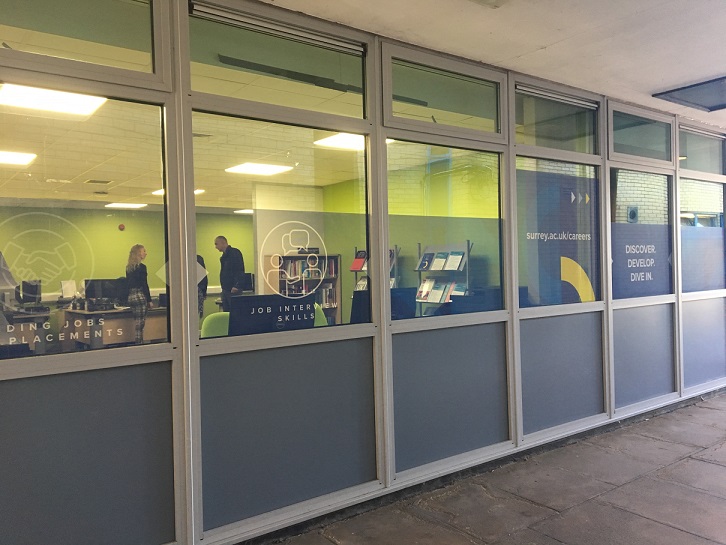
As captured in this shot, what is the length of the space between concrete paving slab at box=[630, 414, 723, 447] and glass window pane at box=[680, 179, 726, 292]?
142cm

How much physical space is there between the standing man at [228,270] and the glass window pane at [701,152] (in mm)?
4983

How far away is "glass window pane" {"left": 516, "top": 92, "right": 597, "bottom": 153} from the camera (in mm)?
4805

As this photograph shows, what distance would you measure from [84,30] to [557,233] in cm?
371

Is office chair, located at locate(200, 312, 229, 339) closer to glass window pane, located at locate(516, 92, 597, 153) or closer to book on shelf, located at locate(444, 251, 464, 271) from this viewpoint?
book on shelf, located at locate(444, 251, 464, 271)

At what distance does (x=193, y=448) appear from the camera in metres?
3.09

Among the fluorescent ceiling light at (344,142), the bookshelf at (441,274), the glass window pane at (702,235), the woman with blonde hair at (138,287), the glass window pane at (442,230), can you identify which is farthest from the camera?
the glass window pane at (702,235)

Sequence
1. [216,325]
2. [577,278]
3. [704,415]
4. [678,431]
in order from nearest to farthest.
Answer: [216,325], [577,278], [678,431], [704,415]

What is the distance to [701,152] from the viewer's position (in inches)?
259

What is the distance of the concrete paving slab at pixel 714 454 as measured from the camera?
15.0 ft

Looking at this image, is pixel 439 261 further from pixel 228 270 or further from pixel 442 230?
pixel 228 270

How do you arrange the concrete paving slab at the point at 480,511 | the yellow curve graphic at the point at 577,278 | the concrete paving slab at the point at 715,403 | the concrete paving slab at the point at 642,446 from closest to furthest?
1. the concrete paving slab at the point at 480,511
2. the concrete paving slab at the point at 642,446
3. the yellow curve graphic at the point at 577,278
4. the concrete paving slab at the point at 715,403

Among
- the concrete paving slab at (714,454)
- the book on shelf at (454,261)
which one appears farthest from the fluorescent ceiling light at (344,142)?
the concrete paving slab at (714,454)

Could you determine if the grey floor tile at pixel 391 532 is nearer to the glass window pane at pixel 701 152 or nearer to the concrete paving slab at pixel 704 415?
the concrete paving slab at pixel 704 415

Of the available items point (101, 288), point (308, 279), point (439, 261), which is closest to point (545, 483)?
point (439, 261)
